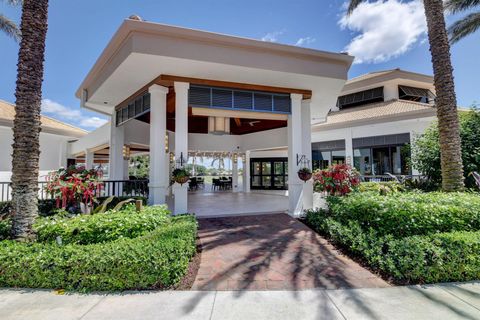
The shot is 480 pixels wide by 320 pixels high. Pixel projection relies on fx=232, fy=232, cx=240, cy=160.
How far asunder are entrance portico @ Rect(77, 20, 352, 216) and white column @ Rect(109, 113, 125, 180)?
21cm

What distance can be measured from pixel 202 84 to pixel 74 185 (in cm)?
448

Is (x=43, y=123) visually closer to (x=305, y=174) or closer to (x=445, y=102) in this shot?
(x=305, y=174)

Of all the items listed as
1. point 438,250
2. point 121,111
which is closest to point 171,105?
point 121,111

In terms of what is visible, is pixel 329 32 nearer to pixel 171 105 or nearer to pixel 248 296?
pixel 171 105

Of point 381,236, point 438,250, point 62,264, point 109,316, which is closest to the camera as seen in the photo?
point 109,316

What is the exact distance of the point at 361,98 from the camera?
19656 mm

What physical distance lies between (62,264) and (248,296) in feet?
8.71

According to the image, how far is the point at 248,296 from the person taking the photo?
122 inches

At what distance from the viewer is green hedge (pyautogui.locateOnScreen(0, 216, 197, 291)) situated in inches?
128

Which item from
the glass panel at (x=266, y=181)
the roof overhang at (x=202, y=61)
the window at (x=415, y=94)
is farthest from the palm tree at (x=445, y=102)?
the window at (x=415, y=94)

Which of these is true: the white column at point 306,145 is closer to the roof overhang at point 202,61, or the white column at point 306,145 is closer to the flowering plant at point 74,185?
the roof overhang at point 202,61

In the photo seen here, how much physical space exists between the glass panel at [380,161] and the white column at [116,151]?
53.2 ft

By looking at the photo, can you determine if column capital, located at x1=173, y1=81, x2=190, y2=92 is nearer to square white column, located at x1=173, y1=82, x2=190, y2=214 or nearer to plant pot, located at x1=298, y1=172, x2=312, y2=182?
square white column, located at x1=173, y1=82, x2=190, y2=214

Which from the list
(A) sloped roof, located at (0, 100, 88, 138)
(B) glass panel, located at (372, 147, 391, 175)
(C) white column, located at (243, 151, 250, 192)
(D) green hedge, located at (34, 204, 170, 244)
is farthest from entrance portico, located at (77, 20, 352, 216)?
(B) glass panel, located at (372, 147, 391, 175)
